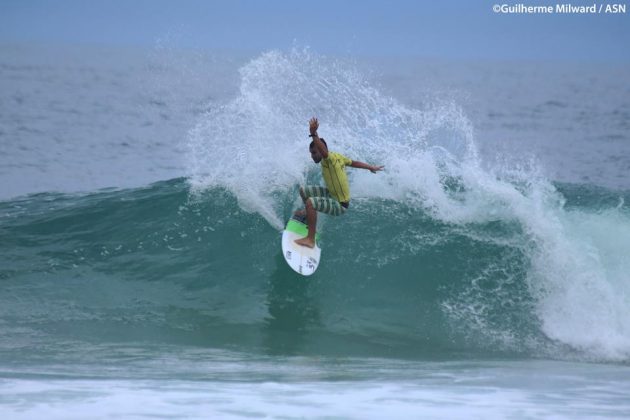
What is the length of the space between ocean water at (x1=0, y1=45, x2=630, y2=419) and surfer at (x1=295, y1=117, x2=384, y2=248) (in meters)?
0.74

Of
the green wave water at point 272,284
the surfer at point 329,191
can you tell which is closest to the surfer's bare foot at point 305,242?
the surfer at point 329,191

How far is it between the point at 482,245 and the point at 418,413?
4.72 metres

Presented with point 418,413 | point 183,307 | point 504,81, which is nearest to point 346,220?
point 183,307

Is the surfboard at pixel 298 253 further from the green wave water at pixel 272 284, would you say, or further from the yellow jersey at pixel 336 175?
the yellow jersey at pixel 336 175

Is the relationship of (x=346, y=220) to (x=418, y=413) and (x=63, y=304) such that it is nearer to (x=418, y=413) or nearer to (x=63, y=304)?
(x=63, y=304)

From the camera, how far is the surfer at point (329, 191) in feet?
30.1

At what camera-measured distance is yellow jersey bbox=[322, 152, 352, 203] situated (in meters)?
9.17

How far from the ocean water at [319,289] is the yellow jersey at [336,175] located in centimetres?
100

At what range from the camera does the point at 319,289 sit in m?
9.66

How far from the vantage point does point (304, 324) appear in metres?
9.02

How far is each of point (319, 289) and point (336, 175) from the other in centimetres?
126

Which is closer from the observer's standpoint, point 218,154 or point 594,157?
point 218,154

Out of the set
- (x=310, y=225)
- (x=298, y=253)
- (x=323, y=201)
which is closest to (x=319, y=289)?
(x=298, y=253)

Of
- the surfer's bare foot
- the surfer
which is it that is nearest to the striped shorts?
the surfer
